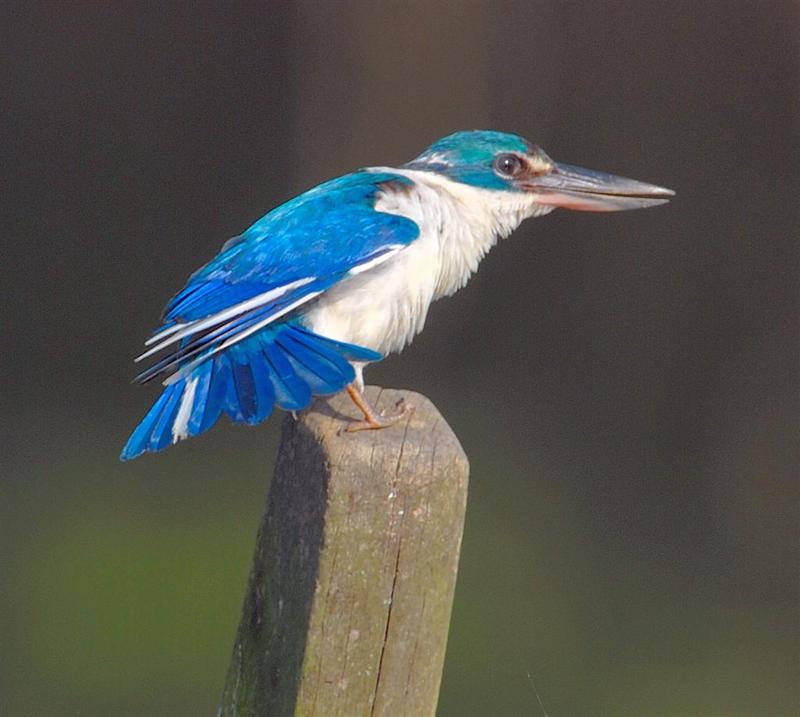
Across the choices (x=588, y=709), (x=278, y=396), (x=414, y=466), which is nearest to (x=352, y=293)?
(x=278, y=396)

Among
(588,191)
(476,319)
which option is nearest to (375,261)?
(588,191)

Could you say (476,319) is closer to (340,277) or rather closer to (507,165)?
(507,165)

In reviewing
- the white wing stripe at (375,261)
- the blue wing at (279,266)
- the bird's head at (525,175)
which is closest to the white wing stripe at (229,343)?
the blue wing at (279,266)

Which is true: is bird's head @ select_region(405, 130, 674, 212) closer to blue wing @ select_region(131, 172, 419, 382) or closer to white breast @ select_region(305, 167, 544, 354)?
white breast @ select_region(305, 167, 544, 354)

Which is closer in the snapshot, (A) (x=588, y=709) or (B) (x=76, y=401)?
(A) (x=588, y=709)

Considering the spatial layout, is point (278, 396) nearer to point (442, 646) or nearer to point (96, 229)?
point (442, 646)

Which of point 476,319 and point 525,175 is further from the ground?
point 525,175

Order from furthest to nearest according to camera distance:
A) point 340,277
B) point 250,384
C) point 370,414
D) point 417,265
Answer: point 417,265 < point 340,277 < point 250,384 < point 370,414

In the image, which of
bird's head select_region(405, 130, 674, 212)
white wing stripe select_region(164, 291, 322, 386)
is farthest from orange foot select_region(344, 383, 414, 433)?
bird's head select_region(405, 130, 674, 212)
